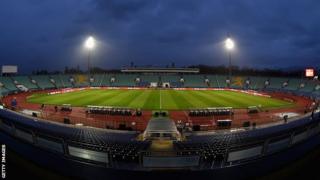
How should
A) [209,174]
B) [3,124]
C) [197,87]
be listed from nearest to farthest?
1. [209,174]
2. [3,124]
3. [197,87]

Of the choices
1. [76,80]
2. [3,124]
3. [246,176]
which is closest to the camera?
[246,176]

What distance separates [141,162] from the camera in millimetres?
7824

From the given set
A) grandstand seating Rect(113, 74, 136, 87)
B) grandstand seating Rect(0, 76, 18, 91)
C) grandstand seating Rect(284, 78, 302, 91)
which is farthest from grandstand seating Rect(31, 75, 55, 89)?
grandstand seating Rect(284, 78, 302, 91)

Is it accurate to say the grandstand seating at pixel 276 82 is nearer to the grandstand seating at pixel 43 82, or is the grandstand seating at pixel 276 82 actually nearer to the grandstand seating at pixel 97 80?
the grandstand seating at pixel 97 80

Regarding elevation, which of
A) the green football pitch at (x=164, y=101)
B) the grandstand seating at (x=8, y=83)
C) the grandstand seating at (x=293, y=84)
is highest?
the grandstand seating at (x=8, y=83)

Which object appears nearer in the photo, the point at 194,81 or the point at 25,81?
the point at 25,81

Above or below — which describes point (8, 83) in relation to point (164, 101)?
above

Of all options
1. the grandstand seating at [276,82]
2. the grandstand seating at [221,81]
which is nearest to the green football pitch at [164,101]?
the grandstand seating at [276,82]

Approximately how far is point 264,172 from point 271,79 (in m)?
85.6

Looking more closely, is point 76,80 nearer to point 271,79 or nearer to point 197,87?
point 197,87

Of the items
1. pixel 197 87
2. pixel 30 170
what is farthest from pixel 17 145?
pixel 197 87

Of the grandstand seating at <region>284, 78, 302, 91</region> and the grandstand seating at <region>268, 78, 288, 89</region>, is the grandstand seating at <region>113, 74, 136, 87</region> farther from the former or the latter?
the grandstand seating at <region>284, 78, 302, 91</region>

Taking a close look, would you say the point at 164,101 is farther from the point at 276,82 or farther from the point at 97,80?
the point at 97,80

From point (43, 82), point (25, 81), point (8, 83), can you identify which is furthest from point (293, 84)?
point (8, 83)
